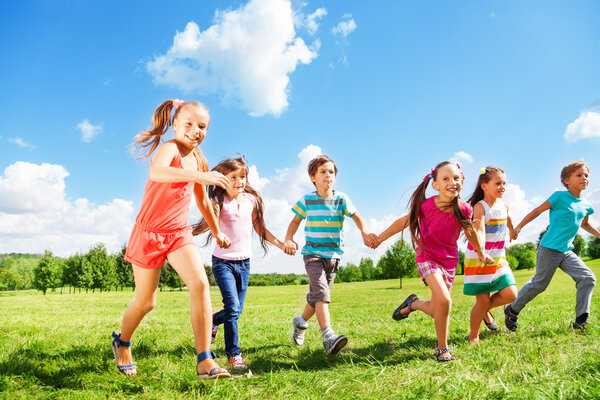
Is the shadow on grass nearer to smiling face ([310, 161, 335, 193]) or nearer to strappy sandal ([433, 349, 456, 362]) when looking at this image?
strappy sandal ([433, 349, 456, 362])

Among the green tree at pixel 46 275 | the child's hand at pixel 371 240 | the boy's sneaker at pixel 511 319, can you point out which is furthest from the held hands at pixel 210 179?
the green tree at pixel 46 275

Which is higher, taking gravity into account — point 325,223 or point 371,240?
point 325,223

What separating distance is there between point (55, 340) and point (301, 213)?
3.56 metres

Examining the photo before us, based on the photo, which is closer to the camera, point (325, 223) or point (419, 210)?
point (419, 210)

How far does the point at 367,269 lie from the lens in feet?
208

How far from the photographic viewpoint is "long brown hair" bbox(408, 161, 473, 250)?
4882mm

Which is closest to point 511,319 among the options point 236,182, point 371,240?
point 371,240

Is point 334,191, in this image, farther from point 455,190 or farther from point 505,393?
point 505,393

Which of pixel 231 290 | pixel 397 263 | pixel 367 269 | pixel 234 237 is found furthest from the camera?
pixel 367 269

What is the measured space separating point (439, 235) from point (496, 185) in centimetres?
146

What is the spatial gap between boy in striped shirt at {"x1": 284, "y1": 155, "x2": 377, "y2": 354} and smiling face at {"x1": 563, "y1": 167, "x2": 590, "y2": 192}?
11.9 ft

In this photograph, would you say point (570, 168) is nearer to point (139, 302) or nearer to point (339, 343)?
point (339, 343)

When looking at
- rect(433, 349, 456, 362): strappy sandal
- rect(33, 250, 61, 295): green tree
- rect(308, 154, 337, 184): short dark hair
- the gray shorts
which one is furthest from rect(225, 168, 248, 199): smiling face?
rect(33, 250, 61, 295): green tree

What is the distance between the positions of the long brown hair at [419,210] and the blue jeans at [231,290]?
1964mm
